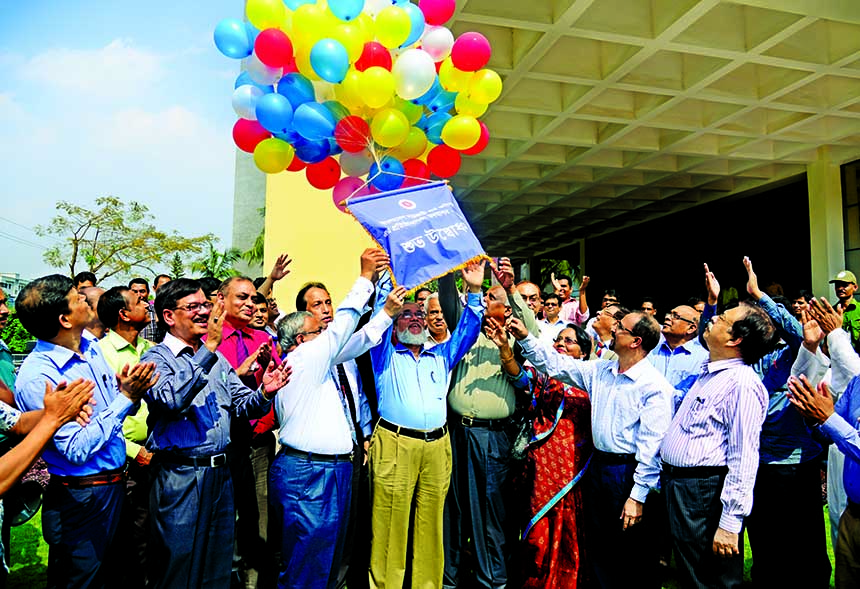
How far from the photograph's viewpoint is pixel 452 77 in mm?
3768

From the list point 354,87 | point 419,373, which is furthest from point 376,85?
point 419,373

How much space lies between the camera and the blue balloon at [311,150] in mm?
3664

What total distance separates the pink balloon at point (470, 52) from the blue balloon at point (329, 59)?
0.70 m

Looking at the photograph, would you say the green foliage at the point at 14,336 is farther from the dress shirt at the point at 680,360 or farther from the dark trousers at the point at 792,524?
the dark trousers at the point at 792,524

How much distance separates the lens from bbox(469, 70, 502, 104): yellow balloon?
3762 millimetres

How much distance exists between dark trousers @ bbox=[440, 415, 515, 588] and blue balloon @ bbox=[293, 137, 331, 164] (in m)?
1.86

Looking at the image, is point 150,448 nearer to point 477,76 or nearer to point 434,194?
point 434,194

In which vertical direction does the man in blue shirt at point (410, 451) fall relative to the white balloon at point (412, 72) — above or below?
below

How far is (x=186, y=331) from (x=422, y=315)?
136cm

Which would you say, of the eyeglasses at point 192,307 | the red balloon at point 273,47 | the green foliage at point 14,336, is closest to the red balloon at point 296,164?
the red balloon at point 273,47

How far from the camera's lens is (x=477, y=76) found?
12.5 feet

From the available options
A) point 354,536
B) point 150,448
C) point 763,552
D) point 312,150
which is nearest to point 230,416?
point 150,448

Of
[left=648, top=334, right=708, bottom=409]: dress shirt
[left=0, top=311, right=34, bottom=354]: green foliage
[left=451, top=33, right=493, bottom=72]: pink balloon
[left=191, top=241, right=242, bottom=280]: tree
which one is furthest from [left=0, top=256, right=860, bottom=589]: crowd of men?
[left=191, top=241, right=242, bottom=280]: tree

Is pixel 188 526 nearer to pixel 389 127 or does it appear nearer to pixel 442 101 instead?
pixel 389 127
